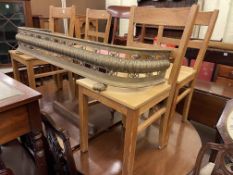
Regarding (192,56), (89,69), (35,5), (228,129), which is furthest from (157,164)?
(35,5)

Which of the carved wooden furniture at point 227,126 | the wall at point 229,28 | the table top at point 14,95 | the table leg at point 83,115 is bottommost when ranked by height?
the table leg at point 83,115

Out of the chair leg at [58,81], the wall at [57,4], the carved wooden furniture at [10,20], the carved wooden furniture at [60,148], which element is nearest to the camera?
the carved wooden furniture at [60,148]

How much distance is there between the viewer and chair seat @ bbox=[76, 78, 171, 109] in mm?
884

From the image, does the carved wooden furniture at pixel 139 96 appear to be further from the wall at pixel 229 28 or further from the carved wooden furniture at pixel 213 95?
the wall at pixel 229 28

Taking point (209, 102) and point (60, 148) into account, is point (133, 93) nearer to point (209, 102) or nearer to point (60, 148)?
point (60, 148)

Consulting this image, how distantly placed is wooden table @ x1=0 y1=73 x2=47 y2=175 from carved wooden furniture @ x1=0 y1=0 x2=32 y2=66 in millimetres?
2020

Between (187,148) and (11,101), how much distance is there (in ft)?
3.77

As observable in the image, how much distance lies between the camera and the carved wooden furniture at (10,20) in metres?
2.55

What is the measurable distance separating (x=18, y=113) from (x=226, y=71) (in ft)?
7.56

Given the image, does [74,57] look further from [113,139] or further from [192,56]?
[192,56]

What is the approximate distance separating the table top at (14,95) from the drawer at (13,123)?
40 millimetres

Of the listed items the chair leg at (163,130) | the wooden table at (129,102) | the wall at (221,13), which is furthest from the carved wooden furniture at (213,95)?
the wooden table at (129,102)

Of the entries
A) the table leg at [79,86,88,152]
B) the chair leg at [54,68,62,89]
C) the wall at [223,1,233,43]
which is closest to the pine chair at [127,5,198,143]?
the table leg at [79,86,88,152]

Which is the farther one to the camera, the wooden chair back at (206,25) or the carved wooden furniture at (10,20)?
the carved wooden furniture at (10,20)
